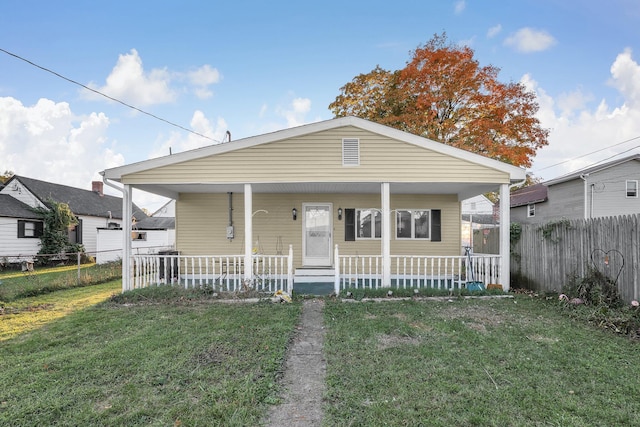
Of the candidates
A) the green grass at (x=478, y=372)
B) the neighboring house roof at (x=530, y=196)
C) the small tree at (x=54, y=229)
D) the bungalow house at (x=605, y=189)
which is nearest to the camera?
the green grass at (x=478, y=372)

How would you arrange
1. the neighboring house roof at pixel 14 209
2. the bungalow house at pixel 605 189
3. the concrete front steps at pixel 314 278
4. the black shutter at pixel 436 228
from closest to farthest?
1. the concrete front steps at pixel 314 278
2. the black shutter at pixel 436 228
3. the neighboring house roof at pixel 14 209
4. the bungalow house at pixel 605 189

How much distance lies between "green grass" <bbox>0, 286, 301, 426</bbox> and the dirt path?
144 millimetres

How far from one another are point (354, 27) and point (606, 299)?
42.1ft

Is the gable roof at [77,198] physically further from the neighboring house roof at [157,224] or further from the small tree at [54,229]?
the neighboring house roof at [157,224]

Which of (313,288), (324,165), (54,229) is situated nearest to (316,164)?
(324,165)

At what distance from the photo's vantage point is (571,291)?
6379 mm

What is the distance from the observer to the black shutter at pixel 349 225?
1014cm

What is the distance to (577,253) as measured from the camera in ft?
21.5

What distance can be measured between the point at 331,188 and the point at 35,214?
16739mm

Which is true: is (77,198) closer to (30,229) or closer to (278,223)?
(30,229)

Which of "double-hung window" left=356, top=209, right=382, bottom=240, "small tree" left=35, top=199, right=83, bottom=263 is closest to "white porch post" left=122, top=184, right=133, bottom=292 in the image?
"double-hung window" left=356, top=209, right=382, bottom=240

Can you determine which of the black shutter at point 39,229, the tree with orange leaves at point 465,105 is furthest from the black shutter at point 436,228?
the black shutter at point 39,229

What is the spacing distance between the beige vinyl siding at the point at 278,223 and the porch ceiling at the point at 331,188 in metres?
0.45

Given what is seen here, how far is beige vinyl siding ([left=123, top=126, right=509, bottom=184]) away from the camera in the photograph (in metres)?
7.67
